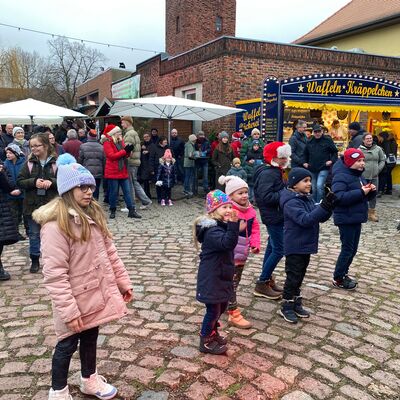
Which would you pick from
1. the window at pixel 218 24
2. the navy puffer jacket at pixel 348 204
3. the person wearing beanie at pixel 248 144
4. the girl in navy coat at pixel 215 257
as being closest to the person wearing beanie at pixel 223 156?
the person wearing beanie at pixel 248 144

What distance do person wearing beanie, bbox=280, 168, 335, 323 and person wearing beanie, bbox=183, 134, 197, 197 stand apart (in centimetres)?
749

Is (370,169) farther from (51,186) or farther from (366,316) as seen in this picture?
(51,186)

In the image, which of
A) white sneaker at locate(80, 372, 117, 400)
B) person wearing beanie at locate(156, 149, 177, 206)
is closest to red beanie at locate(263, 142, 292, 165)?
white sneaker at locate(80, 372, 117, 400)

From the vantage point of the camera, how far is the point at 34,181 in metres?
5.05

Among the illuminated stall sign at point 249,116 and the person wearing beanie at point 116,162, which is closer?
the person wearing beanie at point 116,162

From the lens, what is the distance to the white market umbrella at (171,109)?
10430 mm

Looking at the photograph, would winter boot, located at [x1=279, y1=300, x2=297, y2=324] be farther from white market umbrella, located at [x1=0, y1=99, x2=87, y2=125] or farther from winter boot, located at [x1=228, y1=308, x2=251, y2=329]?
white market umbrella, located at [x1=0, y1=99, x2=87, y2=125]

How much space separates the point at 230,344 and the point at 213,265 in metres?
0.83

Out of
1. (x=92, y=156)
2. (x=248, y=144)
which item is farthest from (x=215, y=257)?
(x=248, y=144)

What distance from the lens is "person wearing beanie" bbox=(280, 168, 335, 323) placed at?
387 cm

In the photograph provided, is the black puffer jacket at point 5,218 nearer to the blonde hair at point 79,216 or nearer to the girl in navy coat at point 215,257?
the blonde hair at point 79,216

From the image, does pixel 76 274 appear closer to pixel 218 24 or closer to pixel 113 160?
pixel 113 160

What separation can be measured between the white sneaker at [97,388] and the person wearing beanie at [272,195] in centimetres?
223

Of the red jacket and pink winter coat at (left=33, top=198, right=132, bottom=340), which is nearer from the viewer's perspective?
pink winter coat at (left=33, top=198, right=132, bottom=340)
